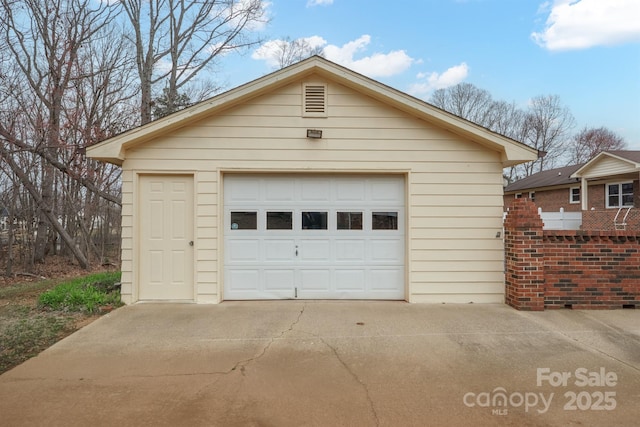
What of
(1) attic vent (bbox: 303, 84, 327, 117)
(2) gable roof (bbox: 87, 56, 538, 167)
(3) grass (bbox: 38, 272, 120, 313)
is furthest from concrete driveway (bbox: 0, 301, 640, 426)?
(1) attic vent (bbox: 303, 84, 327, 117)

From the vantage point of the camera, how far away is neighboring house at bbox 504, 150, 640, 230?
14.7 metres

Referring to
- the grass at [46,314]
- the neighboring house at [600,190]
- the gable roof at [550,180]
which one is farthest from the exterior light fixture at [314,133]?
the gable roof at [550,180]

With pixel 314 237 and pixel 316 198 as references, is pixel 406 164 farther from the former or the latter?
pixel 314 237

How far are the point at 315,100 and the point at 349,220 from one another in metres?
2.09

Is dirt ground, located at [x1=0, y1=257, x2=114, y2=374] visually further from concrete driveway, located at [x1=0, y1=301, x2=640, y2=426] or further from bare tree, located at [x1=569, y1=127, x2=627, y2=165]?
bare tree, located at [x1=569, y1=127, x2=627, y2=165]

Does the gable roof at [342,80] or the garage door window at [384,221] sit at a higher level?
the gable roof at [342,80]

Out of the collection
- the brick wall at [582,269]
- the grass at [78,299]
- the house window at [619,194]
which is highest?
the house window at [619,194]

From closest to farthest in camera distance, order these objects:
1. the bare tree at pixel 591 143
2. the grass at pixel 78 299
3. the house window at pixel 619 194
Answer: the grass at pixel 78 299 < the house window at pixel 619 194 < the bare tree at pixel 591 143

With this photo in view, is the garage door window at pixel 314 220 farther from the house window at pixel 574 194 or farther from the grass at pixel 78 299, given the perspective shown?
the house window at pixel 574 194

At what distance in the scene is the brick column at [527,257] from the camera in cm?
553

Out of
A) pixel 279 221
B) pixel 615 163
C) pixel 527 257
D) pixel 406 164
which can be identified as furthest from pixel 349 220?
pixel 615 163

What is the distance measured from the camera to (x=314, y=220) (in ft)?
20.6

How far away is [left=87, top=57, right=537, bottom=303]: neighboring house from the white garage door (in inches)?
0.7

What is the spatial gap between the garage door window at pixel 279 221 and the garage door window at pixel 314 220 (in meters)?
0.24
